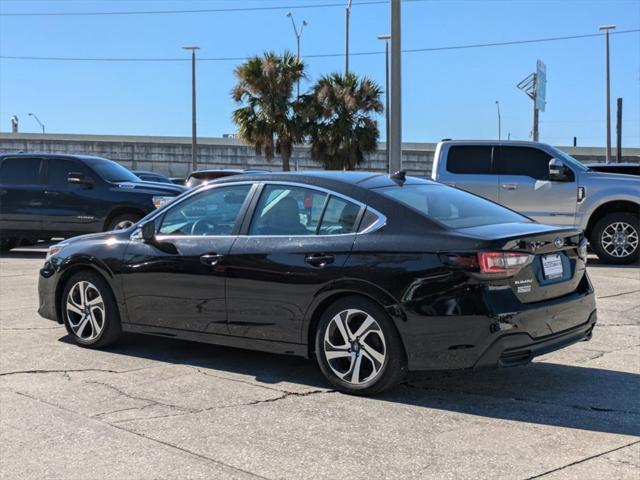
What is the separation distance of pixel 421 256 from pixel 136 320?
2596mm

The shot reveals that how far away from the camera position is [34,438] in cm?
430

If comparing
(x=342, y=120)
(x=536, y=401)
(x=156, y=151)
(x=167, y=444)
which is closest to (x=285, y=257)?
(x=167, y=444)

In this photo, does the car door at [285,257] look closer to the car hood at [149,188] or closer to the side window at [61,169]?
the car hood at [149,188]

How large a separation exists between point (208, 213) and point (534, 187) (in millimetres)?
8420

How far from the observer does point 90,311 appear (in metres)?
6.48

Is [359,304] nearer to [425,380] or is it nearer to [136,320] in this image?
[425,380]

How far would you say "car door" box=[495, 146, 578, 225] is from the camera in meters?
12.7

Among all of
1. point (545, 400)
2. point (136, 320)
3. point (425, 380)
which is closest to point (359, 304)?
point (425, 380)

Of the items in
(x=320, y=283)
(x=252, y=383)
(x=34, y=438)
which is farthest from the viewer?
(x=252, y=383)

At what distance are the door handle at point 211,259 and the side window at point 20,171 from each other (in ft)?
31.7

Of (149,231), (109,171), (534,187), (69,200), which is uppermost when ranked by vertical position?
(109,171)

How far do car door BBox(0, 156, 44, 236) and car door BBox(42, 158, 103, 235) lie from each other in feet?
0.62

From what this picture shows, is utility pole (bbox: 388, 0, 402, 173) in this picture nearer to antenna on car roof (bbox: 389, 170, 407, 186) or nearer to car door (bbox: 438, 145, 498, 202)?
car door (bbox: 438, 145, 498, 202)

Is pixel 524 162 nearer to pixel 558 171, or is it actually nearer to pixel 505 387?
pixel 558 171
